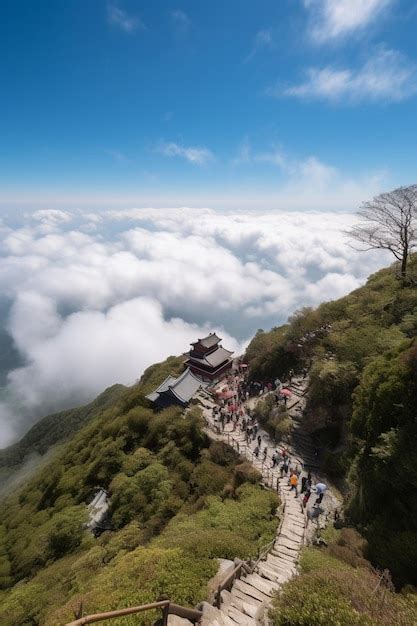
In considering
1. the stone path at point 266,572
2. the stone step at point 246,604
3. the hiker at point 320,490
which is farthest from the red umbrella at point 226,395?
the stone step at point 246,604

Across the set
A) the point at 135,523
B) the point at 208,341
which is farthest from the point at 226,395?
the point at 135,523

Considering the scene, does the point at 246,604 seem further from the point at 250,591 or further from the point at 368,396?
the point at 368,396

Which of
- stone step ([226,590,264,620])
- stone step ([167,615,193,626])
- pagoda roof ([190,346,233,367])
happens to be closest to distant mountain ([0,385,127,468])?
pagoda roof ([190,346,233,367])

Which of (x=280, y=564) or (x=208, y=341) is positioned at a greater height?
(x=280, y=564)

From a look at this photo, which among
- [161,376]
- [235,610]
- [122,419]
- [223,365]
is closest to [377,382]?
[235,610]

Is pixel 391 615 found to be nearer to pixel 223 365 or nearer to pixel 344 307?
pixel 344 307

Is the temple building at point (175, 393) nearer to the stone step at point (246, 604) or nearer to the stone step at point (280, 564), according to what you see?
the stone step at point (280, 564)
